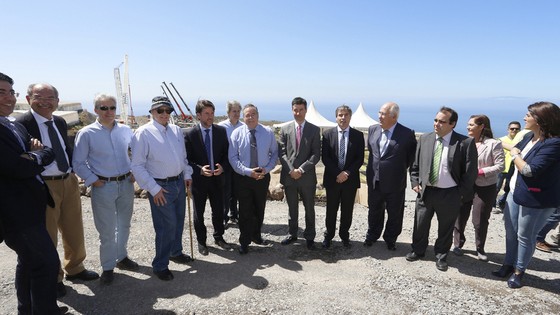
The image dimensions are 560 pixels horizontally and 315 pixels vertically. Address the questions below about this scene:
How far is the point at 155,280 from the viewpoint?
4176mm

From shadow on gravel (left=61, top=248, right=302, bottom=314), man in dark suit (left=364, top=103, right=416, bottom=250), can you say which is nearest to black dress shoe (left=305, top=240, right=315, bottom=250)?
shadow on gravel (left=61, top=248, right=302, bottom=314)

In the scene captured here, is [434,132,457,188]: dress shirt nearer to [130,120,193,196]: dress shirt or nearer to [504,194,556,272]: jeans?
[504,194,556,272]: jeans

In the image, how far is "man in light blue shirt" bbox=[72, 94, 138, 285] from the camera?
150 inches

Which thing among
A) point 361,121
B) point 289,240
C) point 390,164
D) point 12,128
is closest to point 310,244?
point 289,240

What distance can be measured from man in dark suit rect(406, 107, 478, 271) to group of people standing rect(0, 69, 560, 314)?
0.05 ft

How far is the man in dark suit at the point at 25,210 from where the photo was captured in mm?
2691

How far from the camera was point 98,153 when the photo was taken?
388 cm

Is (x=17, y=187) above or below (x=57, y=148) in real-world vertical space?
below

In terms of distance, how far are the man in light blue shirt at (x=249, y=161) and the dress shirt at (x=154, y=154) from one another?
97cm

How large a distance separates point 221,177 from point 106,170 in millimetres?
1709

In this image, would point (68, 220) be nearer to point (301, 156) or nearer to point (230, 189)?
point (230, 189)

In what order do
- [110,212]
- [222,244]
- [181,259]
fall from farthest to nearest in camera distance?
[222,244] < [181,259] < [110,212]

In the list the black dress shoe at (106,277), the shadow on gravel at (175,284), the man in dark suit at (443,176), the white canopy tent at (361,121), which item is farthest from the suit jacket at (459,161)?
the white canopy tent at (361,121)

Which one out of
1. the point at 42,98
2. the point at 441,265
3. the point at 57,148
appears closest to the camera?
the point at 42,98
